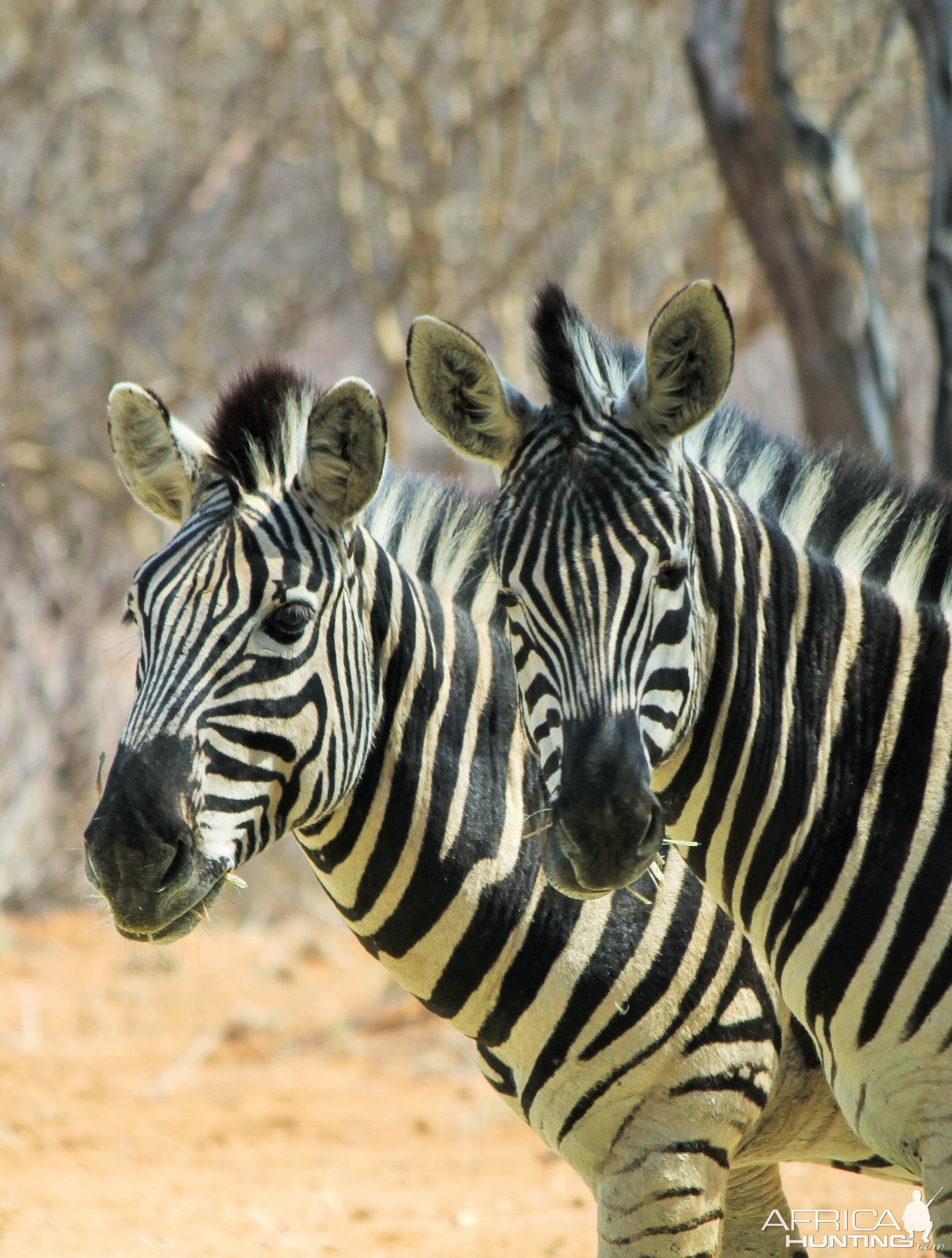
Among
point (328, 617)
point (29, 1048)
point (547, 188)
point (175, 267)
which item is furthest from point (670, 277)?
point (328, 617)

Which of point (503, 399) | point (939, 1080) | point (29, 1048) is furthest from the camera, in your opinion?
point (29, 1048)

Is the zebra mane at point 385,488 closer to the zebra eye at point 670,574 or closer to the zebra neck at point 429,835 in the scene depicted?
the zebra neck at point 429,835

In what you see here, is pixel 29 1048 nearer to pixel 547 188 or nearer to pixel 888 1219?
pixel 888 1219

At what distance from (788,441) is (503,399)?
3.08 ft

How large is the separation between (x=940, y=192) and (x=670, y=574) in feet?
16.3

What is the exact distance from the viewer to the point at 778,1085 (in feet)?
11.9

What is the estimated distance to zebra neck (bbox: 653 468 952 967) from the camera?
3.00m

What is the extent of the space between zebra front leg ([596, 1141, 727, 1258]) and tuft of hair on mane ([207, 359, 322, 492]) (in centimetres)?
203

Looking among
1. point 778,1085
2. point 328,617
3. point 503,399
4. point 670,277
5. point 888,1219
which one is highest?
point 670,277

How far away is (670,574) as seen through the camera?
2844mm

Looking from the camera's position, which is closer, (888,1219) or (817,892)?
(817,892)

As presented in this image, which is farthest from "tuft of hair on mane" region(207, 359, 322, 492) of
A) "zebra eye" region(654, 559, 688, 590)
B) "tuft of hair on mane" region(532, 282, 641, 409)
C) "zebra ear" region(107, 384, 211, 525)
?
"zebra eye" region(654, 559, 688, 590)
